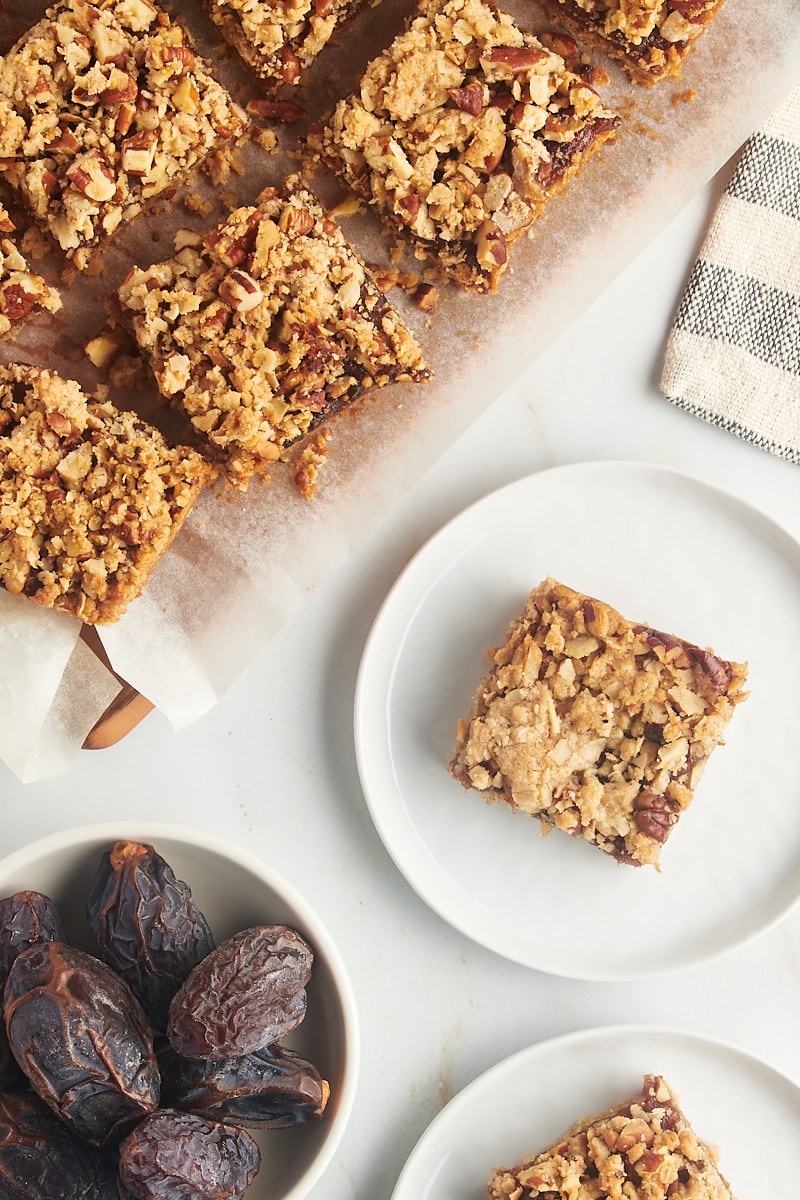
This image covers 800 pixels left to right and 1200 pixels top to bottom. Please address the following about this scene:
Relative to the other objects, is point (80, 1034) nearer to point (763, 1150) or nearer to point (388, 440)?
point (388, 440)

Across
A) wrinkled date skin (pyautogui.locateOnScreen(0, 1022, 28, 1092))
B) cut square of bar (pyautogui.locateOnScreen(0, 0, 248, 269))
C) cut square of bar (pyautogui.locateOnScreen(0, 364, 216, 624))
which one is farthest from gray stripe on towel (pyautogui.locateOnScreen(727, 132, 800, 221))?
wrinkled date skin (pyautogui.locateOnScreen(0, 1022, 28, 1092))

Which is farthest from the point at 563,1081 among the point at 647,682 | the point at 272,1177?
the point at 647,682

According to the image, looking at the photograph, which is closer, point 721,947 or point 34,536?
point 34,536

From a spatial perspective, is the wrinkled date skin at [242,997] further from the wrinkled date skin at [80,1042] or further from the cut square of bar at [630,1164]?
the cut square of bar at [630,1164]

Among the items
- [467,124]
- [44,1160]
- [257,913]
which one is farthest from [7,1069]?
[467,124]

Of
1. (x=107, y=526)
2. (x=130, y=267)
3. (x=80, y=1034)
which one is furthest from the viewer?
(x=130, y=267)

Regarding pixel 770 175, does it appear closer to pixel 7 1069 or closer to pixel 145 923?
pixel 145 923

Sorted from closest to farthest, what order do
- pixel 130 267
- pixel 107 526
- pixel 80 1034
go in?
pixel 80 1034
pixel 107 526
pixel 130 267

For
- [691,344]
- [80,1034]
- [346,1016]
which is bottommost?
[80,1034]
